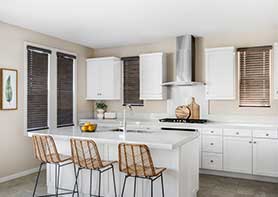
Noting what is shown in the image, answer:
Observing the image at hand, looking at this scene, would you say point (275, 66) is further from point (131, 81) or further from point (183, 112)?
point (131, 81)

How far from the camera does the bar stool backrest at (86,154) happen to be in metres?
3.04

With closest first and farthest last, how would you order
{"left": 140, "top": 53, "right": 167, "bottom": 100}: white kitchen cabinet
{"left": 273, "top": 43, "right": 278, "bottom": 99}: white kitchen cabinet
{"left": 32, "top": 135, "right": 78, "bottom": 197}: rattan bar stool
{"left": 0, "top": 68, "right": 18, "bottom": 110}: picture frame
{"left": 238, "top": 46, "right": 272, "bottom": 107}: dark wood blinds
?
{"left": 32, "top": 135, "right": 78, "bottom": 197}: rattan bar stool < {"left": 0, "top": 68, "right": 18, "bottom": 110}: picture frame < {"left": 273, "top": 43, "right": 278, "bottom": 99}: white kitchen cabinet < {"left": 238, "top": 46, "right": 272, "bottom": 107}: dark wood blinds < {"left": 140, "top": 53, "right": 167, "bottom": 100}: white kitchen cabinet

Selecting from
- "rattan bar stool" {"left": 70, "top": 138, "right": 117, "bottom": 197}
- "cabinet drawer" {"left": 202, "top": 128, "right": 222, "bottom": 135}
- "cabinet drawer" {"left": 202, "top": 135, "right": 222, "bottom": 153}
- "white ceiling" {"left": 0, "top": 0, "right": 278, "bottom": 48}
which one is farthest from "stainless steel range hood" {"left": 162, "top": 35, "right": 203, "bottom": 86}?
"rattan bar stool" {"left": 70, "top": 138, "right": 117, "bottom": 197}

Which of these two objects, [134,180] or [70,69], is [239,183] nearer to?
[134,180]

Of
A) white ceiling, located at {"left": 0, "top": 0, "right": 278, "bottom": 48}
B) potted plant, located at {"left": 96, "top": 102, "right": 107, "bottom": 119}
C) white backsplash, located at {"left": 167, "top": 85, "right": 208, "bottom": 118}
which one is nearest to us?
white ceiling, located at {"left": 0, "top": 0, "right": 278, "bottom": 48}

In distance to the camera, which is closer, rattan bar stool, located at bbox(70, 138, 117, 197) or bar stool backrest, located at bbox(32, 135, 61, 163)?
rattan bar stool, located at bbox(70, 138, 117, 197)

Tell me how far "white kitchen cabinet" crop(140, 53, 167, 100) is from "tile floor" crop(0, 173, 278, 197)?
6.50 ft

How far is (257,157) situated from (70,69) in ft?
14.0

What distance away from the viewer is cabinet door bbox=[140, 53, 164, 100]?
18.4ft

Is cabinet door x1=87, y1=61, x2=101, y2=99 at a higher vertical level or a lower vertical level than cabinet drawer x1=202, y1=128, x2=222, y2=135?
higher

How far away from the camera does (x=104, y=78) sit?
620cm

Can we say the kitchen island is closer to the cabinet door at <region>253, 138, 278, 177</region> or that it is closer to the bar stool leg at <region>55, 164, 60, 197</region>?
the bar stool leg at <region>55, 164, 60, 197</region>

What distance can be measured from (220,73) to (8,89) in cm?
388

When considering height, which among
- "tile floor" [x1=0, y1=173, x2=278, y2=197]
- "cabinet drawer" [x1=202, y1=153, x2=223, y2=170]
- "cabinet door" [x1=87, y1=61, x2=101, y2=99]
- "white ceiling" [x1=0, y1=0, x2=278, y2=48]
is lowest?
"tile floor" [x1=0, y1=173, x2=278, y2=197]
